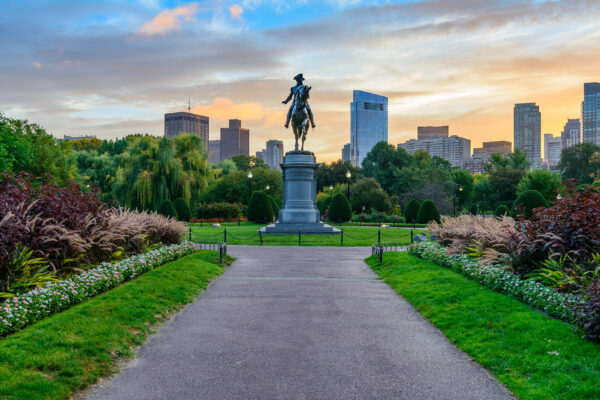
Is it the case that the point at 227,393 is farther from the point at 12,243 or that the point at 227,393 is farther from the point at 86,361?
the point at 12,243

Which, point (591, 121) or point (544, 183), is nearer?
point (544, 183)

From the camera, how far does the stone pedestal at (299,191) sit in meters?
29.9

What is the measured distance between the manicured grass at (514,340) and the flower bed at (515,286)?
0.22 m

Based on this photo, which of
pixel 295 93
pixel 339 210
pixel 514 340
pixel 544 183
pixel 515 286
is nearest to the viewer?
pixel 514 340

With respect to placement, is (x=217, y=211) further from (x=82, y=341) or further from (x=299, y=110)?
(x=82, y=341)

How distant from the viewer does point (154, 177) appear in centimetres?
4472

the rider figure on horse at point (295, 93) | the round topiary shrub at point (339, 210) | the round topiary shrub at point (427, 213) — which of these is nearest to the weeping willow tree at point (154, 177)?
the round topiary shrub at point (339, 210)

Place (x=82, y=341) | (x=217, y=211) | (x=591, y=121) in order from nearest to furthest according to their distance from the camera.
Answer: (x=82, y=341) < (x=217, y=211) < (x=591, y=121)

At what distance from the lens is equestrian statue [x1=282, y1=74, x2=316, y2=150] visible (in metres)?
31.3

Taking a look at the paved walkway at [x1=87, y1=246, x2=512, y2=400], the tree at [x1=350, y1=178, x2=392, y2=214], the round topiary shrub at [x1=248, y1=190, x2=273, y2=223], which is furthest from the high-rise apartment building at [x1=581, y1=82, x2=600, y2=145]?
the paved walkway at [x1=87, y1=246, x2=512, y2=400]

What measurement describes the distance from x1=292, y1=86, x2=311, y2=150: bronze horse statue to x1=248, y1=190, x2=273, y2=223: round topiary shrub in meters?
9.88

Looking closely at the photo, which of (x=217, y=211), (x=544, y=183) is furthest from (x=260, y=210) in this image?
(x=544, y=183)

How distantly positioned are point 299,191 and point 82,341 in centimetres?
2425

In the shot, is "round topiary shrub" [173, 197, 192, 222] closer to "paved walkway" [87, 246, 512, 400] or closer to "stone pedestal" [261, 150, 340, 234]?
"stone pedestal" [261, 150, 340, 234]
